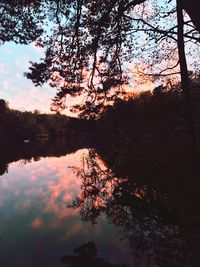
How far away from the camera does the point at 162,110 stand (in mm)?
47875

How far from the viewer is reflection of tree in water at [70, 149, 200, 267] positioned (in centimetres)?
848

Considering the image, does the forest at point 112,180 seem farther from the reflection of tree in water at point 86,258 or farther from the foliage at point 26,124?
the foliage at point 26,124

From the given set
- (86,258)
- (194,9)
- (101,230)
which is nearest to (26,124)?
(101,230)

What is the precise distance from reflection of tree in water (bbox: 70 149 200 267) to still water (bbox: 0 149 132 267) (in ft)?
1.39

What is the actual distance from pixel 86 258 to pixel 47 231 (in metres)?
4.19

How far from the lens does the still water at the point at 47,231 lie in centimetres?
1001

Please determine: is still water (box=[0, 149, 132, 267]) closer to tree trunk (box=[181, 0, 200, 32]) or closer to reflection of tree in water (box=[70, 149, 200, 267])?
reflection of tree in water (box=[70, 149, 200, 267])

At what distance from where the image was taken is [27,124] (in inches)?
4193

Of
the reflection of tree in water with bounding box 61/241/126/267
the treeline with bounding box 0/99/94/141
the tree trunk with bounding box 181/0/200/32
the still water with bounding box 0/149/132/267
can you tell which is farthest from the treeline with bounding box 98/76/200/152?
the tree trunk with bounding box 181/0/200/32

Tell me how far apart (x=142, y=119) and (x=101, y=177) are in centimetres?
3693

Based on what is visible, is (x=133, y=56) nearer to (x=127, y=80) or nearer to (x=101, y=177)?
(x=127, y=80)

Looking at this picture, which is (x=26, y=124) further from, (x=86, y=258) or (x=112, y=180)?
(x=86, y=258)

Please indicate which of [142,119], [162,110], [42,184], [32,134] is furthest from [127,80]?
[32,134]

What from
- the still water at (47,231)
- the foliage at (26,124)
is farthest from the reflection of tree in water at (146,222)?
the foliage at (26,124)
